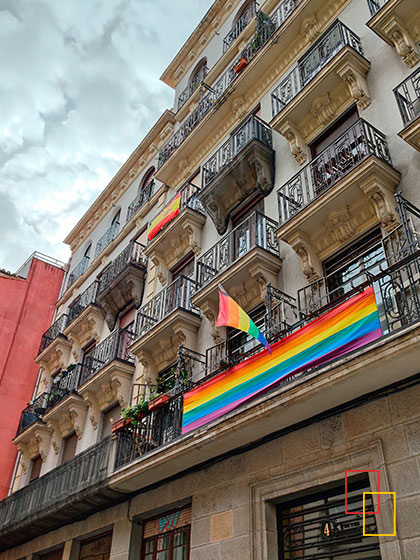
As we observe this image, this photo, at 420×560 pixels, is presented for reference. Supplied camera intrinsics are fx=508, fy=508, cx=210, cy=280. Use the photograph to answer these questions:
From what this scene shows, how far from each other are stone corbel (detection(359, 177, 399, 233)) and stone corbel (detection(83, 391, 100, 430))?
35.2 ft

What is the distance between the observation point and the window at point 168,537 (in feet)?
31.1

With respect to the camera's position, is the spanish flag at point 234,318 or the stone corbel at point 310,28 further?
the stone corbel at point 310,28

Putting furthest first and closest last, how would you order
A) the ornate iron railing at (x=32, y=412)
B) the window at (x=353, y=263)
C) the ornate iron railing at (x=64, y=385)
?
the ornate iron railing at (x=32, y=412), the ornate iron railing at (x=64, y=385), the window at (x=353, y=263)

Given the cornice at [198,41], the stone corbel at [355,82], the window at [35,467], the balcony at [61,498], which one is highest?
the cornice at [198,41]

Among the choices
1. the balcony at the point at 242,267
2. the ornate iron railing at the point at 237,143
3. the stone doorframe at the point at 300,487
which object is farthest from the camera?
the ornate iron railing at the point at 237,143

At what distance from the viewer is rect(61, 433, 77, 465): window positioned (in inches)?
645

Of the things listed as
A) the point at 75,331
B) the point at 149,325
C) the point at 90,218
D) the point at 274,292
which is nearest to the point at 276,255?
the point at 274,292

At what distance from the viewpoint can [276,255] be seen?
10.8 m

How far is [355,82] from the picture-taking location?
10656 mm

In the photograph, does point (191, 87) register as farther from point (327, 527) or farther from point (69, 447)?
point (327, 527)

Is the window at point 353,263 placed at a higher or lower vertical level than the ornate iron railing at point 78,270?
lower

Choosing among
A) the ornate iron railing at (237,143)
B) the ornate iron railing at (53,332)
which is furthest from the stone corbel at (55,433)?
the ornate iron railing at (237,143)

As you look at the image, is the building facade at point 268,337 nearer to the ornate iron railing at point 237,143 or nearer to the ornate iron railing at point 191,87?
the ornate iron railing at point 237,143

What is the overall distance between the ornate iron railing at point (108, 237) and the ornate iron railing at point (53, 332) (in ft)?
10.8
